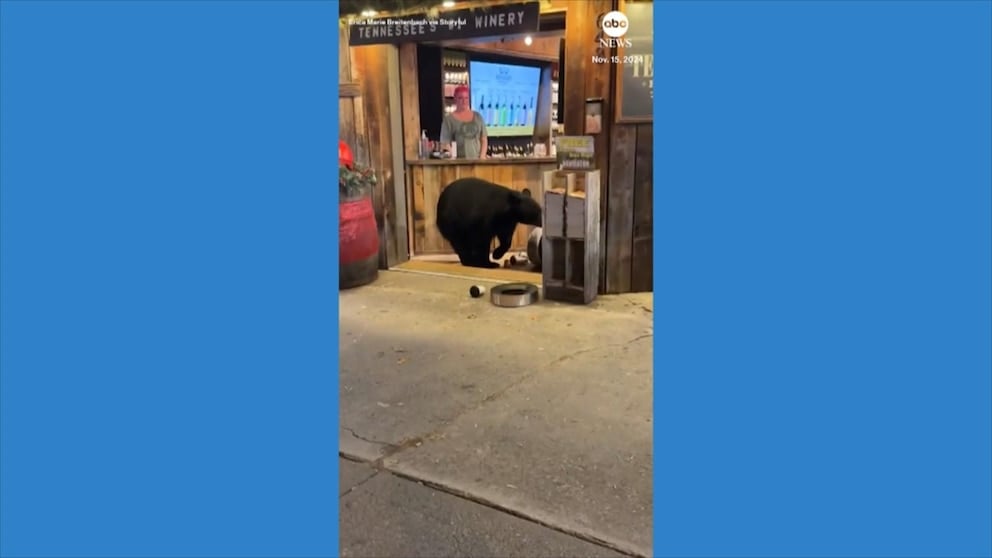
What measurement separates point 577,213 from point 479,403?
1790 millimetres

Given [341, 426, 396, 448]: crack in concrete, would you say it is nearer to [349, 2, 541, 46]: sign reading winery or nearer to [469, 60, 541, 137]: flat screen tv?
[349, 2, 541, 46]: sign reading winery

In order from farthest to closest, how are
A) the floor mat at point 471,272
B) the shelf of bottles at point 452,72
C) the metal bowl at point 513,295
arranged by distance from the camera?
the shelf of bottles at point 452,72, the floor mat at point 471,272, the metal bowl at point 513,295

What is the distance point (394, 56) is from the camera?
217 inches

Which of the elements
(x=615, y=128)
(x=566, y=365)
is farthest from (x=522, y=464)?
(x=615, y=128)

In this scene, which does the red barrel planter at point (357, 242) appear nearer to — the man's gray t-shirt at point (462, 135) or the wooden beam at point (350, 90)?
the wooden beam at point (350, 90)

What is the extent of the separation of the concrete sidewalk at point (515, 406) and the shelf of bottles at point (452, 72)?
278 cm

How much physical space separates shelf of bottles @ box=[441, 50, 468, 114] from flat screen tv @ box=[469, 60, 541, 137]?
5.5 inches

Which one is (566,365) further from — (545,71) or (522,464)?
(545,71)

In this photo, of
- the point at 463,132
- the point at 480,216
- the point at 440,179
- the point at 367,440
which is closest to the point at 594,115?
the point at 480,216

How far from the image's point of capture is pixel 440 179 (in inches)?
233

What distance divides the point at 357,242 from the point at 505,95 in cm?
303

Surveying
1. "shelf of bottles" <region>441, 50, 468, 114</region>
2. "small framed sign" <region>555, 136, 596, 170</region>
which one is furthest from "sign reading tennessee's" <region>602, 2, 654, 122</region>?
"shelf of bottles" <region>441, 50, 468, 114</region>

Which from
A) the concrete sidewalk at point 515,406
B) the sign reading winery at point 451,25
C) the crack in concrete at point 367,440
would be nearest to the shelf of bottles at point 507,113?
the sign reading winery at point 451,25

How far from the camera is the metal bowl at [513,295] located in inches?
169
